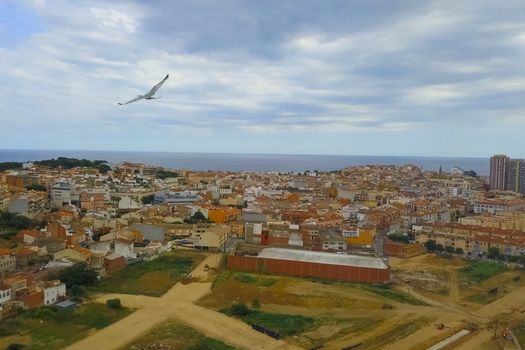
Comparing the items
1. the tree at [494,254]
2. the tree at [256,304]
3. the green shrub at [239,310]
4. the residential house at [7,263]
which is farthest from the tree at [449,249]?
the residential house at [7,263]

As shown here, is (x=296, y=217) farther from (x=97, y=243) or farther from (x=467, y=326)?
(x=467, y=326)

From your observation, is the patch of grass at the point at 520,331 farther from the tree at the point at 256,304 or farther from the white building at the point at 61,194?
the white building at the point at 61,194

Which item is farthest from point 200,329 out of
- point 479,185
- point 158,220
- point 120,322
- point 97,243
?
point 479,185

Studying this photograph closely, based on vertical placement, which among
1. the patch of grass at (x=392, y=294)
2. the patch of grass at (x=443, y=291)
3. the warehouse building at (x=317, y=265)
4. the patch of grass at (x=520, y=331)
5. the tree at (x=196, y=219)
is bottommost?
the patch of grass at (x=520, y=331)

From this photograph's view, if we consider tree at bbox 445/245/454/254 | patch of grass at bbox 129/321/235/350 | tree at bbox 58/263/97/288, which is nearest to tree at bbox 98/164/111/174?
tree at bbox 58/263/97/288

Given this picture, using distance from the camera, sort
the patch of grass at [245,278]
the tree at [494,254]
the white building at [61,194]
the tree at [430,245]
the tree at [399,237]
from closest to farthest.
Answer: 1. the patch of grass at [245,278]
2. the tree at [494,254]
3. the tree at [430,245]
4. the tree at [399,237]
5. the white building at [61,194]

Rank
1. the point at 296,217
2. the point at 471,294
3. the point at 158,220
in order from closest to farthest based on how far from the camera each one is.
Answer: the point at 471,294 → the point at 158,220 → the point at 296,217

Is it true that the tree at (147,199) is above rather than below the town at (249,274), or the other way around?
above
